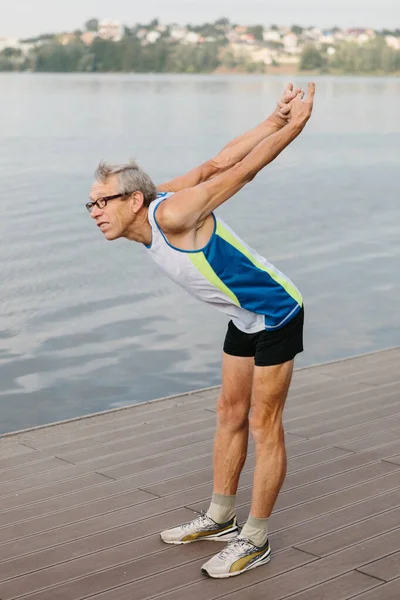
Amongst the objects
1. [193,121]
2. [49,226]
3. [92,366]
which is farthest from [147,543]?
[193,121]

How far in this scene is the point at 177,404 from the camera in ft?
17.0

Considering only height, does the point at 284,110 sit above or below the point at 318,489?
above

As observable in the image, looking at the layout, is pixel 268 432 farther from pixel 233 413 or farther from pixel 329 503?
pixel 329 503

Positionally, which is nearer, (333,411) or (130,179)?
(130,179)

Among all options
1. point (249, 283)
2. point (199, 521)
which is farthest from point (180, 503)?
point (249, 283)

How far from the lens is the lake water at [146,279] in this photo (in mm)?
7312

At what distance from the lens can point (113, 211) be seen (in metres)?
3.22

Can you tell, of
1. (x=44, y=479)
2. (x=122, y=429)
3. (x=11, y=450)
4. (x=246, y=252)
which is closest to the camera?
(x=246, y=252)

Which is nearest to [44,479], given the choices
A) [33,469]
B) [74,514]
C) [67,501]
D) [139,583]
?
[33,469]

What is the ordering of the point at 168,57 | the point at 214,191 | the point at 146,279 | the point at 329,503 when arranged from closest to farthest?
the point at 214,191 → the point at 329,503 → the point at 146,279 → the point at 168,57

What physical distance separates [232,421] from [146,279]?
7792 mm

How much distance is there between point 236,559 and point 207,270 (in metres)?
0.91

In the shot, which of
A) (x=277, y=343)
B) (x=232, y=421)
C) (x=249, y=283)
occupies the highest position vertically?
(x=249, y=283)

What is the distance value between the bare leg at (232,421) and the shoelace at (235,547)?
0.74 feet
